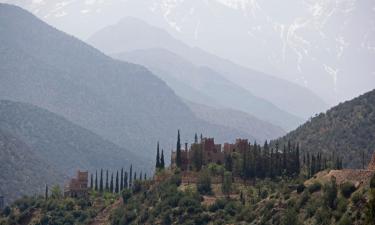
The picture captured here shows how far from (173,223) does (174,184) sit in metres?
12.4

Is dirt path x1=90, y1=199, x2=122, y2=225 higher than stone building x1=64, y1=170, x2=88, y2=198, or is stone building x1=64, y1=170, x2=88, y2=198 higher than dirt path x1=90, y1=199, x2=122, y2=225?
stone building x1=64, y1=170, x2=88, y2=198

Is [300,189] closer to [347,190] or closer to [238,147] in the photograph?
[347,190]

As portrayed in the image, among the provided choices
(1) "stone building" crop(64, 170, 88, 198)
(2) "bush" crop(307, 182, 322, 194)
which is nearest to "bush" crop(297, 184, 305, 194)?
Result: (2) "bush" crop(307, 182, 322, 194)

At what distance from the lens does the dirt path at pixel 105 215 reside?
516 ft

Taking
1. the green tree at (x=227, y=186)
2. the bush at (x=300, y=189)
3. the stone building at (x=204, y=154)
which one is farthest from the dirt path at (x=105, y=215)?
the bush at (x=300, y=189)

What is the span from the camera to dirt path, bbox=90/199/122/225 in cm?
15712

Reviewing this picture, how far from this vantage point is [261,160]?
495 feet

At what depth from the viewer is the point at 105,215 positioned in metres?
160

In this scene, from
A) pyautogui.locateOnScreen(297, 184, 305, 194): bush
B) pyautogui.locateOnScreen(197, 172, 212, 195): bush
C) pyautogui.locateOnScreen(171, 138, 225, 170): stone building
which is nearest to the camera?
pyautogui.locateOnScreen(297, 184, 305, 194): bush

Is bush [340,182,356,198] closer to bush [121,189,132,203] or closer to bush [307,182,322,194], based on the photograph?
bush [307,182,322,194]

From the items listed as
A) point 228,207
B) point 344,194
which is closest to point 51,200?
point 228,207

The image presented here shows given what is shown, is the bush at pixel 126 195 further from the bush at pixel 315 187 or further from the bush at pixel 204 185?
the bush at pixel 315 187

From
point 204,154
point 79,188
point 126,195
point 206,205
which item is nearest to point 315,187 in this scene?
point 206,205

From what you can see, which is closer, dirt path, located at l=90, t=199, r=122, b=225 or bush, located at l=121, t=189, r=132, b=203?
dirt path, located at l=90, t=199, r=122, b=225
